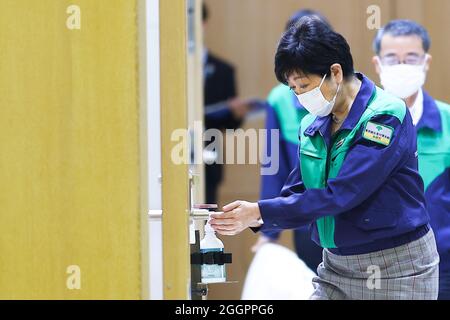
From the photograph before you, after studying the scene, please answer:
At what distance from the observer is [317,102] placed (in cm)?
273

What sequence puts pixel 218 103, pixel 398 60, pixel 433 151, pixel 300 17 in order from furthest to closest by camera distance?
pixel 218 103 → pixel 398 60 → pixel 433 151 → pixel 300 17

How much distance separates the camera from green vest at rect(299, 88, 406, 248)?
266 centimetres

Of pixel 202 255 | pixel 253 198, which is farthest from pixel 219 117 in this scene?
pixel 202 255

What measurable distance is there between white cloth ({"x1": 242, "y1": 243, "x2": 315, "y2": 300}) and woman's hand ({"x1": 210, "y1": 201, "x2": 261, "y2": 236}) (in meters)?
1.35

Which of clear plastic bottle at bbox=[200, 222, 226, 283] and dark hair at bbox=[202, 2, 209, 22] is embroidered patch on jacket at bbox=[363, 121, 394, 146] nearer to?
clear plastic bottle at bbox=[200, 222, 226, 283]

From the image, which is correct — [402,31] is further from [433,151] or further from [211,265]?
[211,265]

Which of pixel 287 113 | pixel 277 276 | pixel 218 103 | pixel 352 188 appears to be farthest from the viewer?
pixel 218 103

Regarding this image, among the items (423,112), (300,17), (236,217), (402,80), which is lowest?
(236,217)

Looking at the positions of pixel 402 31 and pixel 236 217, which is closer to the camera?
pixel 236 217

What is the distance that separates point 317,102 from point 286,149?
4.99 feet

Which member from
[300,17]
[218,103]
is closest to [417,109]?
[300,17]

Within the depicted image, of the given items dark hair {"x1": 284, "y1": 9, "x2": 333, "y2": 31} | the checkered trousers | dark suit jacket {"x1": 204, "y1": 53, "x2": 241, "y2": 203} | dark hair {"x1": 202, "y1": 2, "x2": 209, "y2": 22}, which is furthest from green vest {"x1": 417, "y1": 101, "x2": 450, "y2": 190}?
dark hair {"x1": 202, "y1": 2, "x2": 209, "y2": 22}

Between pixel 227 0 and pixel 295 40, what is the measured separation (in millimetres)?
3227

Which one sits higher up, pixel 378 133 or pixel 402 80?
pixel 402 80
